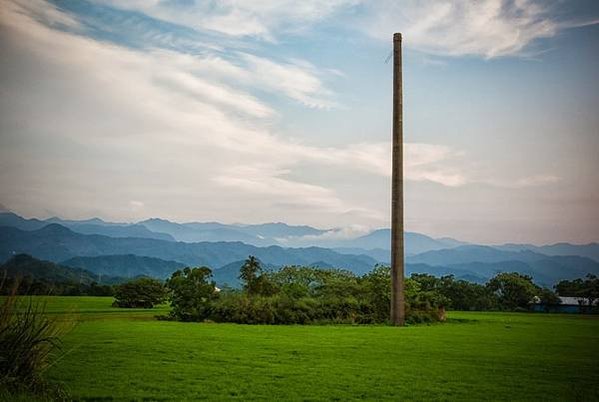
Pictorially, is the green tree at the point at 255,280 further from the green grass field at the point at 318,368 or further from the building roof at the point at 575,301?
the building roof at the point at 575,301

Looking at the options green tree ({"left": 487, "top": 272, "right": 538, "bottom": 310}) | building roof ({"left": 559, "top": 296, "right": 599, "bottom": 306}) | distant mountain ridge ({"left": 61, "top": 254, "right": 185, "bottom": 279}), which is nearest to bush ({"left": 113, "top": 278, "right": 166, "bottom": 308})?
green tree ({"left": 487, "top": 272, "right": 538, "bottom": 310})

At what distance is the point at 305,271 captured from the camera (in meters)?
38.2

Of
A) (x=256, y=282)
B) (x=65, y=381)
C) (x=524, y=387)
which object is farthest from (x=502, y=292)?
(x=65, y=381)

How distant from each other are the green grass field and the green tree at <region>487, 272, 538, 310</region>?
41730 millimetres

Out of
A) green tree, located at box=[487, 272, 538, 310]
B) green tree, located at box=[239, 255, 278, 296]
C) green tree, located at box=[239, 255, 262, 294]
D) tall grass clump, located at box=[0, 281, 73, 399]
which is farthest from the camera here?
green tree, located at box=[487, 272, 538, 310]

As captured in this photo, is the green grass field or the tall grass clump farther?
the green grass field

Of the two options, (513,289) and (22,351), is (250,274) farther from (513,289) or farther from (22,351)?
(513,289)

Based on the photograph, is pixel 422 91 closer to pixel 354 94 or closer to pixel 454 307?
pixel 354 94

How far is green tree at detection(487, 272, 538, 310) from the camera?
5959 centimetres

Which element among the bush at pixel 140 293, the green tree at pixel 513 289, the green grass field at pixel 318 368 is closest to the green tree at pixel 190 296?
the green grass field at pixel 318 368

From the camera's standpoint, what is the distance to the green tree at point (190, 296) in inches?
1232

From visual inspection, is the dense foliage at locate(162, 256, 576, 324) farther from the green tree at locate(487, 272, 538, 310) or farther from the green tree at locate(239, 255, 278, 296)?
the green tree at locate(487, 272, 538, 310)

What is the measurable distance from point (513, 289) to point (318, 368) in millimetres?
53932

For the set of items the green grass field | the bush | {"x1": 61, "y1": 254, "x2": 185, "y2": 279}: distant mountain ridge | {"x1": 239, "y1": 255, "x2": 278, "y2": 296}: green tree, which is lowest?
the green grass field
